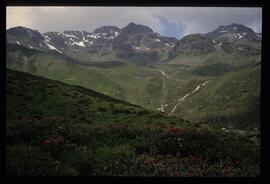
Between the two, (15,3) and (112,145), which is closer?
(15,3)

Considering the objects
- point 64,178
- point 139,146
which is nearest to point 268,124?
point 64,178

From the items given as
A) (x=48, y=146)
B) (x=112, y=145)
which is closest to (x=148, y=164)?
(x=48, y=146)

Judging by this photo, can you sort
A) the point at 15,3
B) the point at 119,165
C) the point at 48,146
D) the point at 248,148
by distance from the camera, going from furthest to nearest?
1. the point at 248,148
2. the point at 48,146
3. the point at 119,165
4. the point at 15,3

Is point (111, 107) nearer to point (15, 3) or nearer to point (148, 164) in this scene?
point (148, 164)

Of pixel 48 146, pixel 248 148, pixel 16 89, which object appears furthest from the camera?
pixel 16 89

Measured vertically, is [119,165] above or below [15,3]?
below

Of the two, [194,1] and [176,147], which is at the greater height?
[194,1]

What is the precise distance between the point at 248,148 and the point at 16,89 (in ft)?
128

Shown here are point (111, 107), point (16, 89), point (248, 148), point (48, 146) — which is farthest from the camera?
point (16, 89)

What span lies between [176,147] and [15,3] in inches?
366

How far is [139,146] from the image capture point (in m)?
14.6

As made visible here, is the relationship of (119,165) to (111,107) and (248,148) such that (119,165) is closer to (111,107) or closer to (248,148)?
(248,148)

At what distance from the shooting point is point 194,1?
6.43 m

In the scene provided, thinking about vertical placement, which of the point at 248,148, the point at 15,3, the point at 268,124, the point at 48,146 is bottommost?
the point at 248,148
